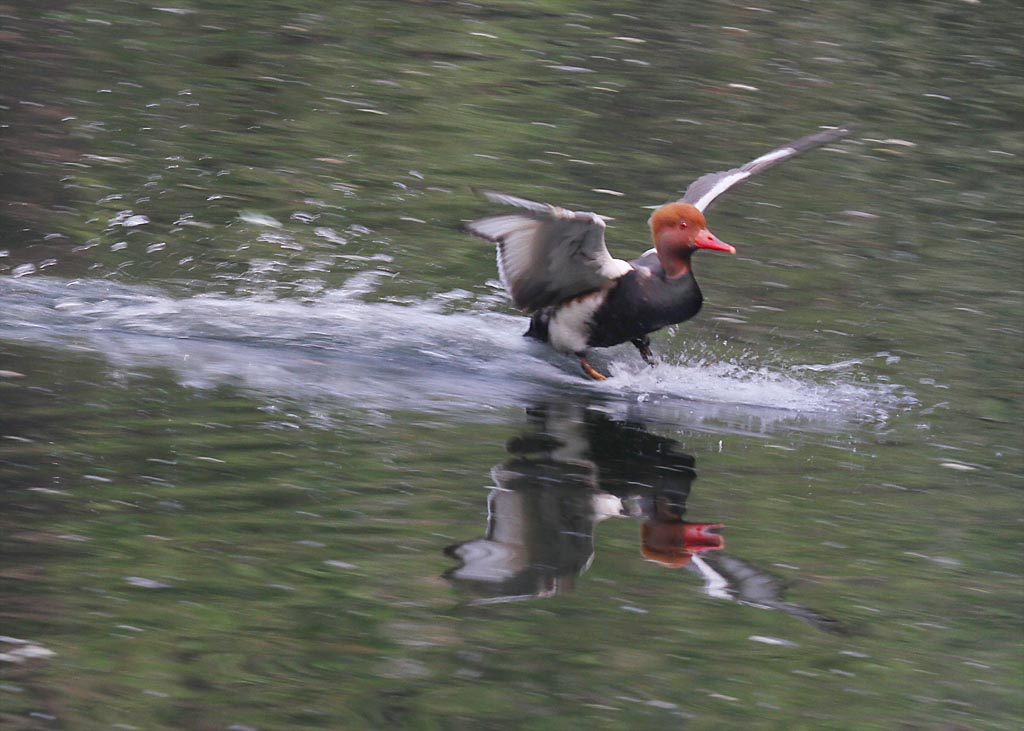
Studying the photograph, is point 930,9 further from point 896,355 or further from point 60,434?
point 60,434

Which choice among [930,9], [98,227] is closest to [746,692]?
[98,227]

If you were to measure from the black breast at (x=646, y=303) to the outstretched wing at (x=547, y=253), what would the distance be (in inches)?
3.2

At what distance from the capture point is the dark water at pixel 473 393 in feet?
14.5

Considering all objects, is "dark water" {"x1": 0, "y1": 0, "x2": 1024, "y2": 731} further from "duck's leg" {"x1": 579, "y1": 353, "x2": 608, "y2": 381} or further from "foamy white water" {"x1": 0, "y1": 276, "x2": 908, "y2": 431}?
"duck's leg" {"x1": 579, "y1": 353, "x2": 608, "y2": 381}

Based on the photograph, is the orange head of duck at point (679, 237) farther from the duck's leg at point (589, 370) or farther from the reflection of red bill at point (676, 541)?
the reflection of red bill at point (676, 541)

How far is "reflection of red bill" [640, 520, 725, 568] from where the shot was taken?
17.3 feet

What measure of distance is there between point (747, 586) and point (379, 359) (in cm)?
292

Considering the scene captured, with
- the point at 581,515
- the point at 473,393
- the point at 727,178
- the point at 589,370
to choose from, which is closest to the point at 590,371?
the point at 589,370

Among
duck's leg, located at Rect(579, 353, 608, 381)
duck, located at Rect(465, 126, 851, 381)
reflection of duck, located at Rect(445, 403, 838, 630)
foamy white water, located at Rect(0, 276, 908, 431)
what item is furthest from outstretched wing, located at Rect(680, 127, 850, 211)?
reflection of duck, located at Rect(445, 403, 838, 630)

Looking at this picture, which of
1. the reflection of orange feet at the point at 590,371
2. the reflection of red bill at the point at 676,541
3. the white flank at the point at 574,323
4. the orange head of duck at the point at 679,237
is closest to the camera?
the reflection of red bill at the point at 676,541

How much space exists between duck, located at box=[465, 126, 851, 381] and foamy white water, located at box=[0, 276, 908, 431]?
285mm

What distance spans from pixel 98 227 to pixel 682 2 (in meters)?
7.97

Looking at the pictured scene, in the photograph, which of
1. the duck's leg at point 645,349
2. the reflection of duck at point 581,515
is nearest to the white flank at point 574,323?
the duck's leg at point 645,349

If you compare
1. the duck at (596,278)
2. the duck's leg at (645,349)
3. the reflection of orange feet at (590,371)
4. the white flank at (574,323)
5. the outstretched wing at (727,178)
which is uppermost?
the outstretched wing at (727,178)
